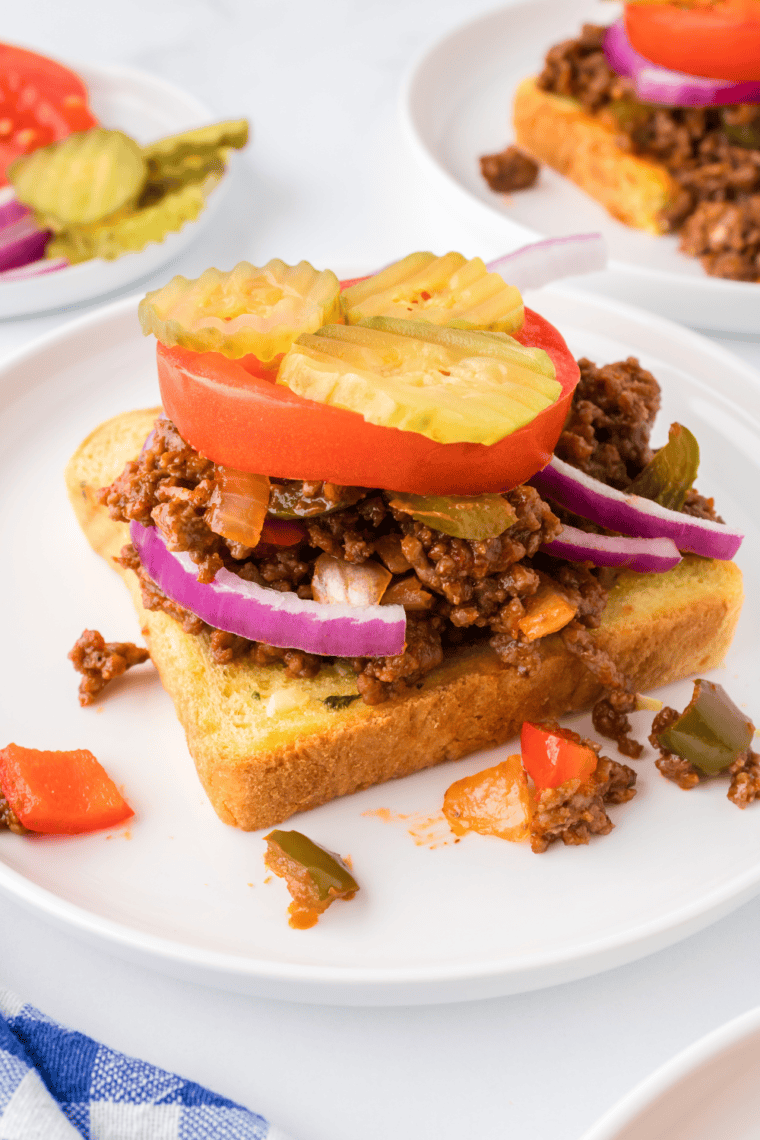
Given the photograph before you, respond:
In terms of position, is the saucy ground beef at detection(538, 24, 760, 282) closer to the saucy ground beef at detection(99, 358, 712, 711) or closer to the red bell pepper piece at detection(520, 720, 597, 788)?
the saucy ground beef at detection(99, 358, 712, 711)

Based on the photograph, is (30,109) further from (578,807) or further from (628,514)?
(578,807)

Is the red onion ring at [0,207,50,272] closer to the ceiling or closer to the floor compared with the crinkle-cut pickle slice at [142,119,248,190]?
closer to the floor

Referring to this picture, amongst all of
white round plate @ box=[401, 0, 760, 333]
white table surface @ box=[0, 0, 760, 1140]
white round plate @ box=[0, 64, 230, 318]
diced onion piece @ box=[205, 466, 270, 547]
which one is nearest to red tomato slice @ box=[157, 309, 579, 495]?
diced onion piece @ box=[205, 466, 270, 547]

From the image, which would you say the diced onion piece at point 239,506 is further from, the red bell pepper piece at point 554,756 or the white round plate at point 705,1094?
the white round plate at point 705,1094

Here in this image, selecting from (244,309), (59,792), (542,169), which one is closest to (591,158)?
(542,169)

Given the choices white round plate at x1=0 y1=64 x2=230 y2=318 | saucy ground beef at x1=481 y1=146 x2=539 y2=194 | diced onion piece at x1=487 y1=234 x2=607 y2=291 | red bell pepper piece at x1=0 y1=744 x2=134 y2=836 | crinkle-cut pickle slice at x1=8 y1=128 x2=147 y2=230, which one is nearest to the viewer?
red bell pepper piece at x1=0 y1=744 x2=134 y2=836

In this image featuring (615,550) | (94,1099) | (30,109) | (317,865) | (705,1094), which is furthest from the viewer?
(30,109)

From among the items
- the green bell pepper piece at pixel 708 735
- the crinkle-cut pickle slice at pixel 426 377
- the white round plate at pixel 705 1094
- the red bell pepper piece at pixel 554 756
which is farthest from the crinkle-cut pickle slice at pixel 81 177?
the white round plate at pixel 705 1094

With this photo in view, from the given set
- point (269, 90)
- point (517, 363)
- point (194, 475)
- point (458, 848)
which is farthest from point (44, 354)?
point (269, 90)
